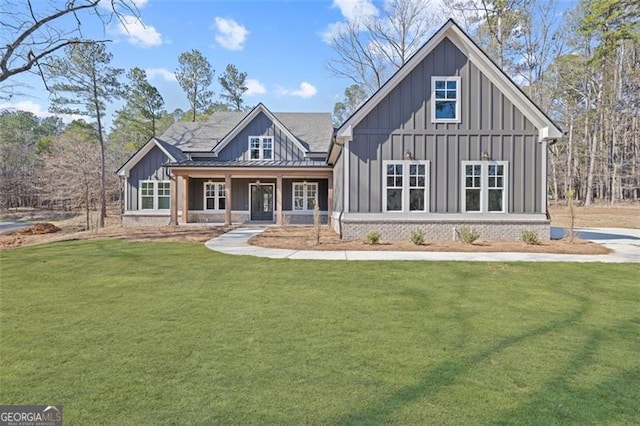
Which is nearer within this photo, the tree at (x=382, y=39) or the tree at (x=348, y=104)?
the tree at (x=382, y=39)

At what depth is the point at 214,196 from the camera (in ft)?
67.2

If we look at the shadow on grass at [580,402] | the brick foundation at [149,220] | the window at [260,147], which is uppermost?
the window at [260,147]

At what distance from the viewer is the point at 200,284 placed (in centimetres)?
668

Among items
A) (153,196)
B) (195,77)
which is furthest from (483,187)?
(195,77)

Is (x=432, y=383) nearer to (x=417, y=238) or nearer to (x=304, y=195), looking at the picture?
(x=417, y=238)

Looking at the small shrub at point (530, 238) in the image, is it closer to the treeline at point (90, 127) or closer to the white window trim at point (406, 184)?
the white window trim at point (406, 184)

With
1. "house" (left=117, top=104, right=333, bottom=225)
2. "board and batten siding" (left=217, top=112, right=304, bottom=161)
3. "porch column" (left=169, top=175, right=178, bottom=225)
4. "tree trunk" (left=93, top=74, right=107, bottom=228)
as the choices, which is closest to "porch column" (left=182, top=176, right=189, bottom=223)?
"house" (left=117, top=104, right=333, bottom=225)

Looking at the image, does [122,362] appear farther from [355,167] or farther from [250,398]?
[355,167]

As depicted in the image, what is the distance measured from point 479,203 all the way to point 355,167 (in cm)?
450

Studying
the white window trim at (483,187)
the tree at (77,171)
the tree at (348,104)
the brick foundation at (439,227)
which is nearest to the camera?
the brick foundation at (439,227)

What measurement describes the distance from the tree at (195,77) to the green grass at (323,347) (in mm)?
38110

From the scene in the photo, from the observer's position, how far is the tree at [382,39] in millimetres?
25375

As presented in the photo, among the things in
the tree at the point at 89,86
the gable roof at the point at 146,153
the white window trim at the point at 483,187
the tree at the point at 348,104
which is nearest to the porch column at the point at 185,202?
the gable roof at the point at 146,153

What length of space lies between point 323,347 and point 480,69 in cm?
1215
